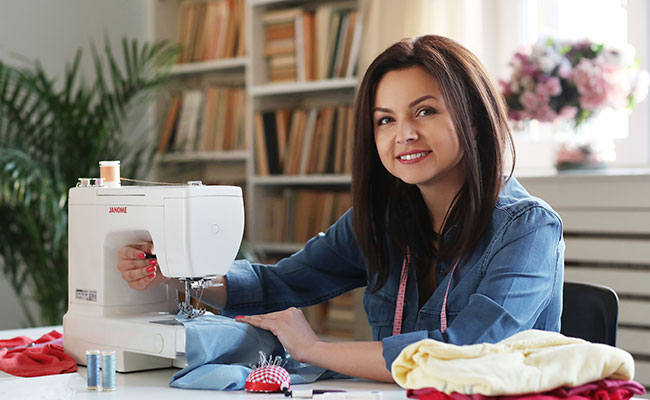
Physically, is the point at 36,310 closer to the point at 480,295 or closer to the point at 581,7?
the point at 581,7

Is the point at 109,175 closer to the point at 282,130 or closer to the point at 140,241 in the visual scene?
the point at 140,241

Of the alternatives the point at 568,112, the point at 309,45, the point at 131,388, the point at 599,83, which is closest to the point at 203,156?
the point at 309,45

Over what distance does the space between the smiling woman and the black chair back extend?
0.16 meters

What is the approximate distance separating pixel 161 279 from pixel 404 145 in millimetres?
548

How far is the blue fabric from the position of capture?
4.51ft

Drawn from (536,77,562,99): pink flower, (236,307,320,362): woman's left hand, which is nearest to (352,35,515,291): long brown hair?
(236,307,320,362): woman's left hand

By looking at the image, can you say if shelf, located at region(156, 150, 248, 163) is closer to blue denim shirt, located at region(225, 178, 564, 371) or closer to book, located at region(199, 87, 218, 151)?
book, located at region(199, 87, 218, 151)

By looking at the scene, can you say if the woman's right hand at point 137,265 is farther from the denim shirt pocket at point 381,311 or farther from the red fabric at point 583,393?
the red fabric at point 583,393

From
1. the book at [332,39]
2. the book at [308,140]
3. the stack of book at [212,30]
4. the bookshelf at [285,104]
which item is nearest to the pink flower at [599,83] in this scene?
the bookshelf at [285,104]

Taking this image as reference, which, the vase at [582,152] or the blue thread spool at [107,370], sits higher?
the vase at [582,152]

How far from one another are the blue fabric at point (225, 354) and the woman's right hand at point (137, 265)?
0.15 m

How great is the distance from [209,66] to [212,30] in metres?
0.19

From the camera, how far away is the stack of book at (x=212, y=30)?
4.15 metres

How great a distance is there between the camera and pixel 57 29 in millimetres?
4168
